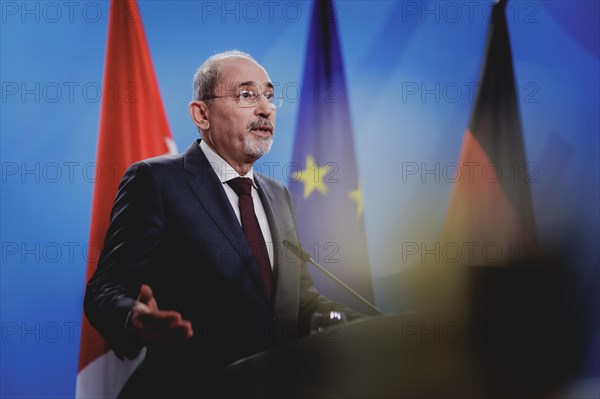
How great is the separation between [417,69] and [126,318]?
1.65m

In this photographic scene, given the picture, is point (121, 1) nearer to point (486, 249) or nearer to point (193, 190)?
point (193, 190)

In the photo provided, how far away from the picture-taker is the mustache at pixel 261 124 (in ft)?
6.64

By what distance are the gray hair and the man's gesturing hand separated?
0.95 metres

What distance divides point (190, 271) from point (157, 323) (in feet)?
1.88

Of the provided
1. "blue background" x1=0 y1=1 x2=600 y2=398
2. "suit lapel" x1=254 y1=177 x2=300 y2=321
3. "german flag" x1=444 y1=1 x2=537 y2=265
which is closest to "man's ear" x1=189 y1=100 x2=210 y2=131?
"blue background" x1=0 y1=1 x2=600 y2=398

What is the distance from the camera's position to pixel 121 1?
2252 millimetres

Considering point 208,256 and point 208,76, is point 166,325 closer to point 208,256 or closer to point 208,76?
point 208,256

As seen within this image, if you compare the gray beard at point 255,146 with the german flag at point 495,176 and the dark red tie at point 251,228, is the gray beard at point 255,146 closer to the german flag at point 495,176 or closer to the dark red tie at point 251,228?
the dark red tie at point 251,228

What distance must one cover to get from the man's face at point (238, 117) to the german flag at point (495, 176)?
0.94 m

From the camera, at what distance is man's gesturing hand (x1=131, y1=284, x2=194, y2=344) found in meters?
1.24

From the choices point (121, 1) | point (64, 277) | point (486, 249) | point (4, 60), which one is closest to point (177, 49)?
point (121, 1)

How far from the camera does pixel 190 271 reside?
183 centimetres

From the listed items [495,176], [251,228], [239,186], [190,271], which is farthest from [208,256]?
[495,176]

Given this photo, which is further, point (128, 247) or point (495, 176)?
point (495, 176)
